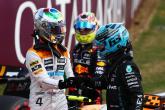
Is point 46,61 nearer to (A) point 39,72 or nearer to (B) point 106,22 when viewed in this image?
(A) point 39,72

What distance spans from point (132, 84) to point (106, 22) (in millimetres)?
11488

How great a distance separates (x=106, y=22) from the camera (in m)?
17.5

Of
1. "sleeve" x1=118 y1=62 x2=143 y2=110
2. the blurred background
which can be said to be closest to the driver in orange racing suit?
"sleeve" x1=118 y1=62 x2=143 y2=110

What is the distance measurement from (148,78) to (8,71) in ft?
20.6

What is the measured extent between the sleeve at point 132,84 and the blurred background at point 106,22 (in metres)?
3.07

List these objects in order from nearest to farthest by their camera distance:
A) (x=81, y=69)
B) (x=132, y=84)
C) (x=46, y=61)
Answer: (x=132, y=84)
(x=46, y=61)
(x=81, y=69)

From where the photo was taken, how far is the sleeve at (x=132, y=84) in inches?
238

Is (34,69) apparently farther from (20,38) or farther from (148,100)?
(20,38)

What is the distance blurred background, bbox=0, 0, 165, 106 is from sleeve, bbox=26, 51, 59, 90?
2.11m

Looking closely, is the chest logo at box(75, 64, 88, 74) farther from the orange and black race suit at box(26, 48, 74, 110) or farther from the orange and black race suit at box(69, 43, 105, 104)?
the orange and black race suit at box(26, 48, 74, 110)

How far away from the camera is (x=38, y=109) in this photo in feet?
22.5

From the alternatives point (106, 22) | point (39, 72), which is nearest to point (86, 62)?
point (39, 72)

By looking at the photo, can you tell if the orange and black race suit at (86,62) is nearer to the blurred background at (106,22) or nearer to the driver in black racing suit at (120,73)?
the blurred background at (106,22)

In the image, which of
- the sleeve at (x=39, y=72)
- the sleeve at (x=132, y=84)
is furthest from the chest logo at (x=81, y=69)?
the sleeve at (x=132, y=84)
